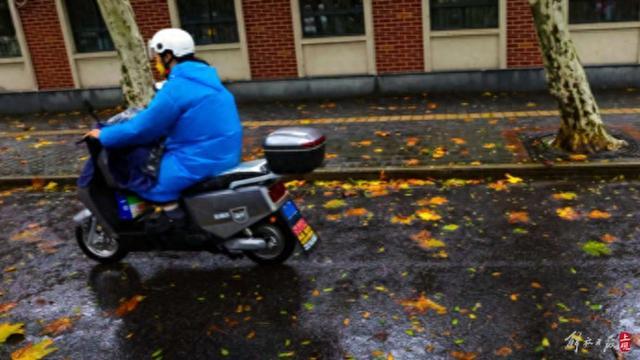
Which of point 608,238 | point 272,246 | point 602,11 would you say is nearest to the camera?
point 272,246

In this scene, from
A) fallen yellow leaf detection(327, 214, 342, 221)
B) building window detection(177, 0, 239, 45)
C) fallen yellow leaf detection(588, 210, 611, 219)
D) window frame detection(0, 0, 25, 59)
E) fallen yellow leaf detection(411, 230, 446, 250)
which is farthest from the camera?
window frame detection(0, 0, 25, 59)

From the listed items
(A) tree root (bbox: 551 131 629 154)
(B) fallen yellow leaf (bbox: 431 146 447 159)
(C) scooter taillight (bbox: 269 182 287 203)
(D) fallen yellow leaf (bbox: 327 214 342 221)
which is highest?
(C) scooter taillight (bbox: 269 182 287 203)

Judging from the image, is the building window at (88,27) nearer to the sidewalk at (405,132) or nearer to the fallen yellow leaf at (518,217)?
the sidewalk at (405,132)

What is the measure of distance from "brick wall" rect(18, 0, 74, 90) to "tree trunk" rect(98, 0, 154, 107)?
4.94 m

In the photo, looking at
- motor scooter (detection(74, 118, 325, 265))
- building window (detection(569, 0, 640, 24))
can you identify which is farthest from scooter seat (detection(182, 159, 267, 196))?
building window (detection(569, 0, 640, 24))

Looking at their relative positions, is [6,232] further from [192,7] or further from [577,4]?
[577,4]

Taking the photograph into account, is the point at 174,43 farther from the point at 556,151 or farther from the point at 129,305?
the point at 556,151

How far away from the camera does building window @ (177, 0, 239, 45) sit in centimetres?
1307

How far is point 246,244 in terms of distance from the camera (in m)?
5.08

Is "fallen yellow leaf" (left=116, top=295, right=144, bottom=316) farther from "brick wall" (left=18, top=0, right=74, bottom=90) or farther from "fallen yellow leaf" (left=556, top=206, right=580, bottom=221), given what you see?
"brick wall" (left=18, top=0, right=74, bottom=90)

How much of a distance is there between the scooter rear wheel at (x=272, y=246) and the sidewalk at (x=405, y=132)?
267 cm

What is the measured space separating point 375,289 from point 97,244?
102 inches

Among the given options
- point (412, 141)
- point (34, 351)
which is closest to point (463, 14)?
point (412, 141)

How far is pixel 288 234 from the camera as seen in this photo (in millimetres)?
5148
